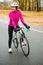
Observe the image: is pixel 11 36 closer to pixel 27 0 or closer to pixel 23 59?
pixel 23 59

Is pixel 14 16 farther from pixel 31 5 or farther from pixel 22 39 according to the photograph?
pixel 31 5

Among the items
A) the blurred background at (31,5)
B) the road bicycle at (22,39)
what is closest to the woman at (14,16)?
the road bicycle at (22,39)

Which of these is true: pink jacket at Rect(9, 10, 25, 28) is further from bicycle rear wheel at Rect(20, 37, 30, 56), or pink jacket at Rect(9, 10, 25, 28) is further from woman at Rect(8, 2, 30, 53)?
bicycle rear wheel at Rect(20, 37, 30, 56)

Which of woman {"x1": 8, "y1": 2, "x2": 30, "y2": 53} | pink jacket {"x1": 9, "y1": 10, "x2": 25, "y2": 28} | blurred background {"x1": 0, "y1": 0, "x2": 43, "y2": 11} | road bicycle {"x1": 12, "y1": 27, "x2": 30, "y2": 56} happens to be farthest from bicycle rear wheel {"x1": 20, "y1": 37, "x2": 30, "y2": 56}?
blurred background {"x1": 0, "y1": 0, "x2": 43, "y2": 11}

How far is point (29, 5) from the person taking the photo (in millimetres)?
58062

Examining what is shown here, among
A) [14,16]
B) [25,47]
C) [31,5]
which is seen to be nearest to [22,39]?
[25,47]

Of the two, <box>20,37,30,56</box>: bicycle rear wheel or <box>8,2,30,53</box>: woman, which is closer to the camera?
<box>20,37,30,56</box>: bicycle rear wheel

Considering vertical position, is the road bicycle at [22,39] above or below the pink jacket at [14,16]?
below

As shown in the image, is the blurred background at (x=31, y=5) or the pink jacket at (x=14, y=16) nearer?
the pink jacket at (x=14, y=16)

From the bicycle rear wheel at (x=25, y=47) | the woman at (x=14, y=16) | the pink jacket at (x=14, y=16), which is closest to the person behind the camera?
the bicycle rear wheel at (x=25, y=47)

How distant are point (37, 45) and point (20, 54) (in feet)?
7.13

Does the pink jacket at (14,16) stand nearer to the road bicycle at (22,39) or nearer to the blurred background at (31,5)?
the road bicycle at (22,39)

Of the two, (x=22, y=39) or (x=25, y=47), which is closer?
(x=25, y=47)

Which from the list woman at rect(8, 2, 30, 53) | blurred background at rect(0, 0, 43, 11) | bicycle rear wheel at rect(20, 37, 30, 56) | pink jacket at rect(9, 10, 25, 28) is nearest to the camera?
bicycle rear wheel at rect(20, 37, 30, 56)
